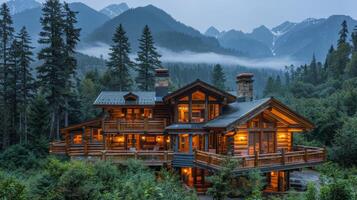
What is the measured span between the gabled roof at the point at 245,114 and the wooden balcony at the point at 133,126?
4.76 meters

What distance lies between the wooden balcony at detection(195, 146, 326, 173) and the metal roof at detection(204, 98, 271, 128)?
2402mm

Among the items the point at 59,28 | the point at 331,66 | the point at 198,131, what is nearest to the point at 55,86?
the point at 59,28

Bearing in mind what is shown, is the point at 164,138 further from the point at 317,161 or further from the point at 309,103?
the point at 309,103

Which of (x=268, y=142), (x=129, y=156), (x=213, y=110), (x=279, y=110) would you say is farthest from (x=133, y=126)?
(x=279, y=110)

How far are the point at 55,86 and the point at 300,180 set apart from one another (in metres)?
26.0

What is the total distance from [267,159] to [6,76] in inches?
1323

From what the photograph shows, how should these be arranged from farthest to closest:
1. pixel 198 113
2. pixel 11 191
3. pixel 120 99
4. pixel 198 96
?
pixel 120 99
pixel 198 113
pixel 198 96
pixel 11 191

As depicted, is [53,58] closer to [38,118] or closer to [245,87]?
[38,118]

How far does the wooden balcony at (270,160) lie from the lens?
1912cm

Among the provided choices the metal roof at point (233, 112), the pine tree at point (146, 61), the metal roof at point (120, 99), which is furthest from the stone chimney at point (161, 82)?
the pine tree at point (146, 61)

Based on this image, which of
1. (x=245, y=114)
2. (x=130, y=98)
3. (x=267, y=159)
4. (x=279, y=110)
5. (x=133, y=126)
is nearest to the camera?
(x=267, y=159)

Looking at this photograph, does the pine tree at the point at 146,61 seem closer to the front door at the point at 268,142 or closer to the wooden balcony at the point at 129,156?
the wooden balcony at the point at 129,156

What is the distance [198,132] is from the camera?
24.3m

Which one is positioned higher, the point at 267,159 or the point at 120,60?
the point at 120,60
